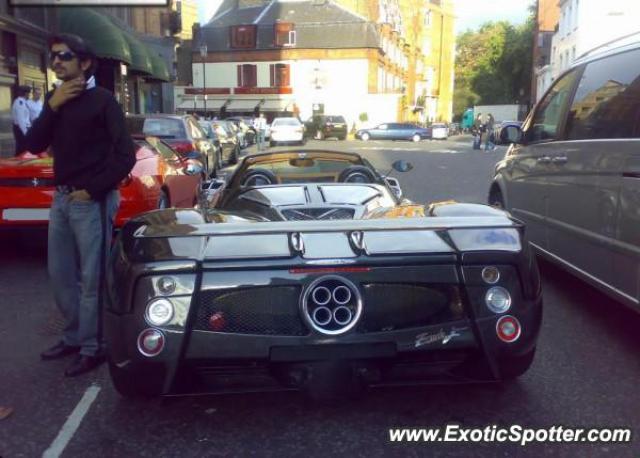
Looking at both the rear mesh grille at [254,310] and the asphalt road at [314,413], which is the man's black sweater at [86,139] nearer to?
the asphalt road at [314,413]

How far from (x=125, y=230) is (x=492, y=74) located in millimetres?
82595

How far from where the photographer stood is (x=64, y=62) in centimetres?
356

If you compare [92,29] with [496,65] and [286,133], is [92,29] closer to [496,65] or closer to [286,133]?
[286,133]

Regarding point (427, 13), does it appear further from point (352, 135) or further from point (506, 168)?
point (506, 168)

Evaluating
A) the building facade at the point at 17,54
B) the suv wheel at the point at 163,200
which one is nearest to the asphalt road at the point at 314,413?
the suv wheel at the point at 163,200

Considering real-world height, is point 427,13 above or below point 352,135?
above

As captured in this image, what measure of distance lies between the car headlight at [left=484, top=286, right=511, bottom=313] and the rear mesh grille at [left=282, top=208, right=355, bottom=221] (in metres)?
1.21

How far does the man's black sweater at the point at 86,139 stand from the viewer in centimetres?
363

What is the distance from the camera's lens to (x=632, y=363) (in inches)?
156

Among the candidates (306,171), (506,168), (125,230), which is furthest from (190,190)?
(125,230)

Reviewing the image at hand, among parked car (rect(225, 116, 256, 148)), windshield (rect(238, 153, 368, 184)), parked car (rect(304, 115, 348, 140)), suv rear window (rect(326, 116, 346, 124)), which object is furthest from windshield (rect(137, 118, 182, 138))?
suv rear window (rect(326, 116, 346, 124))

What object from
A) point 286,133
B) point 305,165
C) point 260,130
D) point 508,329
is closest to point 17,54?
point 305,165

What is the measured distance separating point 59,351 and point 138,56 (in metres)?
20.9

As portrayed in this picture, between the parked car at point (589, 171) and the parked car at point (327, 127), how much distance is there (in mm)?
39651
